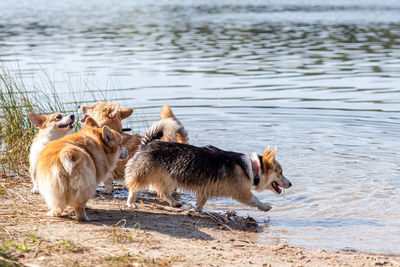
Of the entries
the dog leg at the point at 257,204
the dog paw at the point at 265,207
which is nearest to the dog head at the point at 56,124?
the dog leg at the point at 257,204

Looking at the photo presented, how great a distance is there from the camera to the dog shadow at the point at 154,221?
5332mm

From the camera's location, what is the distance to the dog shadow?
5332mm

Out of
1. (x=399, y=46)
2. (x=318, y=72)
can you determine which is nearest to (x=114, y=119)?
(x=318, y=72)

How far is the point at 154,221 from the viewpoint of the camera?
223 inches

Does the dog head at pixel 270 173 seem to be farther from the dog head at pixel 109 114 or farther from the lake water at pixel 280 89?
the dog head at pixel 109 114

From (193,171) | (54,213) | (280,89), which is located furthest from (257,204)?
(280,89)

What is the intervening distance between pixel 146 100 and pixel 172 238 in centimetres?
787

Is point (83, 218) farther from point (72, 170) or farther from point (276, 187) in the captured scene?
point (276, 187)

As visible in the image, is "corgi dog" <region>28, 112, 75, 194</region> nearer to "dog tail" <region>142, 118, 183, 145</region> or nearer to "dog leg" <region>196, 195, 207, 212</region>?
"dog tail" <region>142, 118, 183, 145</region>

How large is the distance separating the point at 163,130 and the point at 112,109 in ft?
3.01

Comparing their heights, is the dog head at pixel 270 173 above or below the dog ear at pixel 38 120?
below

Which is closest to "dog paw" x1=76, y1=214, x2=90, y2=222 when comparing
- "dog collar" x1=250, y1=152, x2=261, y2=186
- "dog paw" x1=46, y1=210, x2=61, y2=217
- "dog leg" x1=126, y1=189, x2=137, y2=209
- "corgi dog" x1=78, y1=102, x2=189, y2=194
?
"dog paw" x1=46, y1=210, x2=61, y2=217

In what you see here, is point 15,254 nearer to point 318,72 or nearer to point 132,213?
point 132,213

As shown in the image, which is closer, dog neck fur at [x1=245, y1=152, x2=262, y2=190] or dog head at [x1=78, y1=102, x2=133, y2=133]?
dog neck fur at [x1=245, y1=152, x2=262, y2=190]
